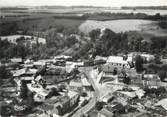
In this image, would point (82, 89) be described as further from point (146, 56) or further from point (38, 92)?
point (146, 56)

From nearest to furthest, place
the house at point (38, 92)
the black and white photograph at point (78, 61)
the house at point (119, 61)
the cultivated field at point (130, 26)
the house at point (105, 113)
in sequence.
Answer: the house at point (105, 113) → the black and white photograph at point (78, 61) → the house at point (38, 92) → the house at point (119, 61) → the cultivated field at point (130, 26)

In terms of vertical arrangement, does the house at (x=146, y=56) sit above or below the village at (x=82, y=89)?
above

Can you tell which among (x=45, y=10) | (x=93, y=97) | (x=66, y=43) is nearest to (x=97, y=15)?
(x=66, y=43)

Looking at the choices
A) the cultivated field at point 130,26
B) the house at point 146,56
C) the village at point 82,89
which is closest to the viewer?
the village at point 82,89

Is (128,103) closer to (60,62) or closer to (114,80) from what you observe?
(114,80)

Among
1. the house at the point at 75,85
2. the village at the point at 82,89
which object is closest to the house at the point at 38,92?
the village at the point at 82,89

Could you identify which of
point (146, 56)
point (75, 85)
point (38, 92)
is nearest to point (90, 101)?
point (75, 85)

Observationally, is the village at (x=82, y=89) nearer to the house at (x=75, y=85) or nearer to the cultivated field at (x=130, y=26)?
the house at (x=75, y=85)
